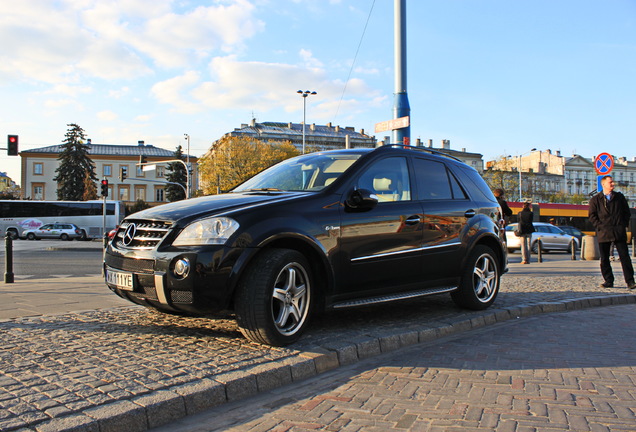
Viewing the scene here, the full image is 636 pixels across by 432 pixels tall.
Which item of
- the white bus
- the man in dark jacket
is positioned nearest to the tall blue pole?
the man in dark jacket

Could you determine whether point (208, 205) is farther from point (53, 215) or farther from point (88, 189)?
point (88, 189)

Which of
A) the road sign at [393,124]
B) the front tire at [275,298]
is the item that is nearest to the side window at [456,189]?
the front tire at [275,298]

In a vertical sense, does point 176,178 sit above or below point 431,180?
above

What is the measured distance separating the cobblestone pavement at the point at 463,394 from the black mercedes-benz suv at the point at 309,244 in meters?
0.68

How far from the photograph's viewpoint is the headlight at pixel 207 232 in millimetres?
3990

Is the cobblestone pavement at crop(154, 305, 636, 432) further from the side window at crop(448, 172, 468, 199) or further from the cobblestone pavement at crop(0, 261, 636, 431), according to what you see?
the side window at crop(448, 172, 468, 199)

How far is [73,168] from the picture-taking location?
253ft

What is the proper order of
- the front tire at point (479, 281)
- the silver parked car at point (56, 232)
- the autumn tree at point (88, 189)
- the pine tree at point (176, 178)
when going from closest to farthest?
the front tire at point (479, 281), the silver parked car at point (56, 232), the autumn tree at point (88, 189), the pine tree at point (176, 178)

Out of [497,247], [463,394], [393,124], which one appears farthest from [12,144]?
[463,394]

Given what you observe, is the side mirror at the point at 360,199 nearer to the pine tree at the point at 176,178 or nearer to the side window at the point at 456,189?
the side window at the point at 456,189

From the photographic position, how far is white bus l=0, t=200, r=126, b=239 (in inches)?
1726

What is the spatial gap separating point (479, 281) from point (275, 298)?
3.05m

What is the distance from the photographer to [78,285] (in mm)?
8586

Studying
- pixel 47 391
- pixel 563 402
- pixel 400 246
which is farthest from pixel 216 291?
pixel 563 402
